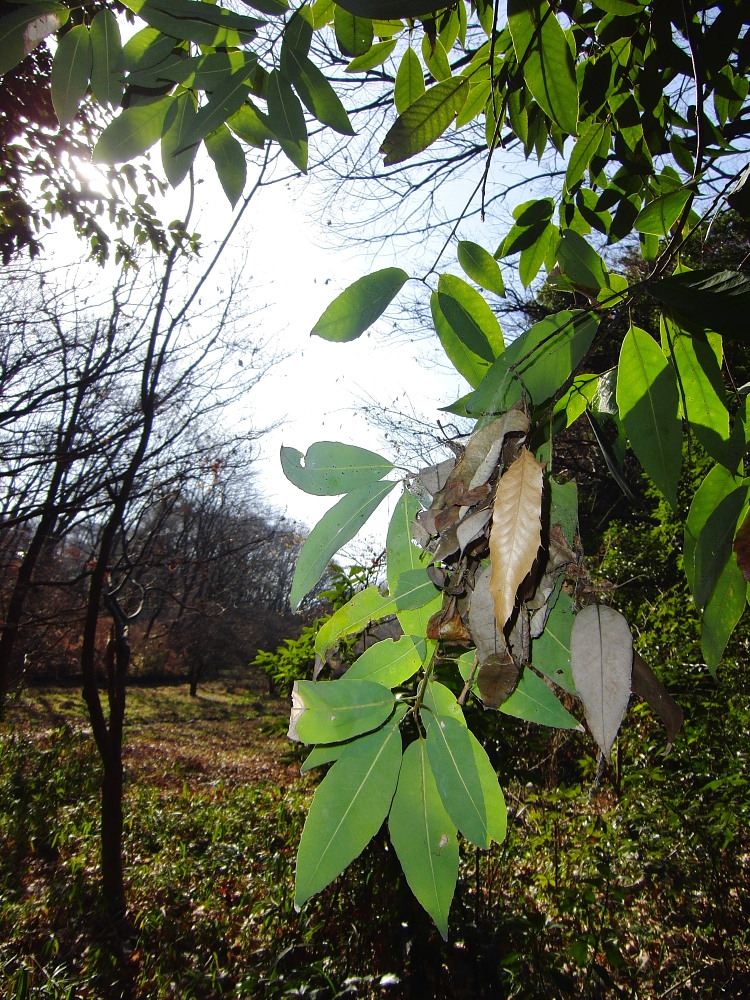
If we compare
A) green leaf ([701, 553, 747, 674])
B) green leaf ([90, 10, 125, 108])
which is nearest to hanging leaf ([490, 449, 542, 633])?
green leaf ([701, 553, 747, 674])

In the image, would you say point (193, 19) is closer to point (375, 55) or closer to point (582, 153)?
point (375, 55)

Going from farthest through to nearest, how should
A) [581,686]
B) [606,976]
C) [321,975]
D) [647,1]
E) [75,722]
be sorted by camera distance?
[75,722], [321,975], [606,976], [647,1], [581,686]

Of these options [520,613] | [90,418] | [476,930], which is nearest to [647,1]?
[520,613]

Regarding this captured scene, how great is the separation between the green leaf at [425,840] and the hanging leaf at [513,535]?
0.61 ft

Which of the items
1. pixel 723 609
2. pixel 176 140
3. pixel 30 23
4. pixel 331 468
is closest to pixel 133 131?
pixel 176 140

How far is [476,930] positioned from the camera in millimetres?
2646

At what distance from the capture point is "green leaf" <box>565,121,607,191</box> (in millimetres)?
911

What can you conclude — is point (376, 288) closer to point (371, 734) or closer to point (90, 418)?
point (371, 734)

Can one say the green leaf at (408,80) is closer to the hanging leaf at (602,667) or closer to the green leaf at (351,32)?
the green leaf at (351,32)

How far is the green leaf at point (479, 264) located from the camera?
0.62 m

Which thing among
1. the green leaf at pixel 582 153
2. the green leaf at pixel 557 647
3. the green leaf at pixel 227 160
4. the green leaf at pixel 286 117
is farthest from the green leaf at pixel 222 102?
the green leaf at pixel 582 153

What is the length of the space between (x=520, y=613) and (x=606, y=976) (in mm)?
2755

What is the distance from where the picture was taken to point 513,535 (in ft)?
1.03

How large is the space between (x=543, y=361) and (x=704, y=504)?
0.88 ft
